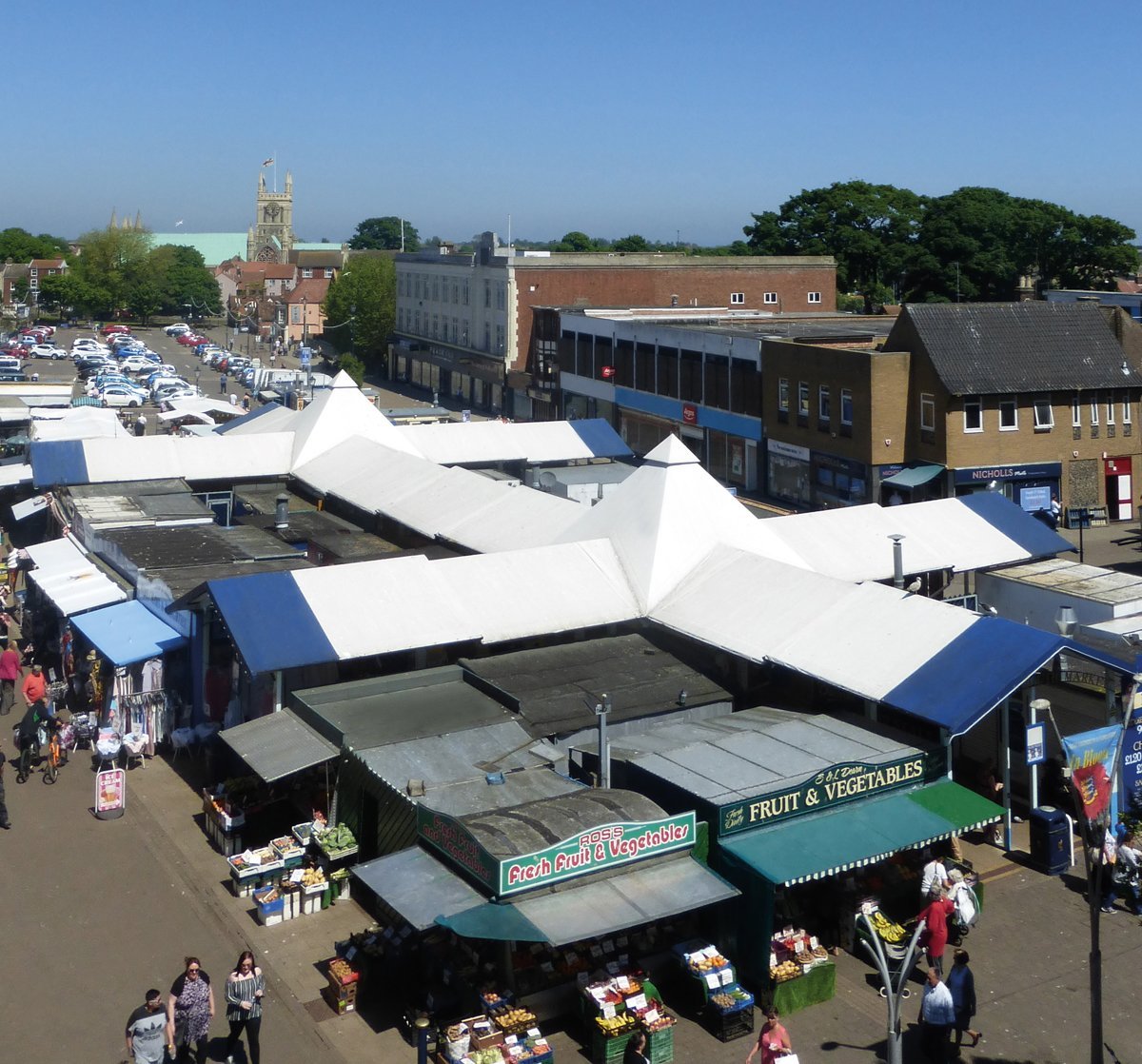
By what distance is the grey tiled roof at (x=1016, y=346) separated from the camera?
120 ft

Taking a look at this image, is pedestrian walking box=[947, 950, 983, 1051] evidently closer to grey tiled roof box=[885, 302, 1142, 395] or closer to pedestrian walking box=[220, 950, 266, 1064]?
pedestrian walking box=[220, 950, 266, 1064]

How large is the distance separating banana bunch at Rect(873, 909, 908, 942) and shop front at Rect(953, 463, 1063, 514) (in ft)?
80.9

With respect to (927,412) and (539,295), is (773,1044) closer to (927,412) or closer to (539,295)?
(927,412)

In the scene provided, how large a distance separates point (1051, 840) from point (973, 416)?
905 inches

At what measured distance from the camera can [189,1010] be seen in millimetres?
11344

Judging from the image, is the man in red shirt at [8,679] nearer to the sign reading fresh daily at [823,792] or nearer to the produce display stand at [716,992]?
the produce display stand at [716,992]

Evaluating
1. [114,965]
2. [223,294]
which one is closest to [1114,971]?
[114,965]

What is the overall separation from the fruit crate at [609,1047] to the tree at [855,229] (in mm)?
73383

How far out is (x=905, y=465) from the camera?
124 ft

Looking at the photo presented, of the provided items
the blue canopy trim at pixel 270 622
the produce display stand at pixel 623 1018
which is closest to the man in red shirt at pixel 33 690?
the blue canopy trim at pixel 270 622

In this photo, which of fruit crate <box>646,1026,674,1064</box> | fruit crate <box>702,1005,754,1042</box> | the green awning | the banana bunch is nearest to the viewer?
fruit crate <box>646,1026,674,1064</box>

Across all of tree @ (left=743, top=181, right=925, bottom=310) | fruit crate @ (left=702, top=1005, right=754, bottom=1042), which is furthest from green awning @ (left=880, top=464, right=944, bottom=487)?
tree @ (left=743, top=181, right=925, bottom=310)

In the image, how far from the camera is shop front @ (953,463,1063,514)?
1444 inches

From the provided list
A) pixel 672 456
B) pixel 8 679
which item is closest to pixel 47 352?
pixel 8 679
